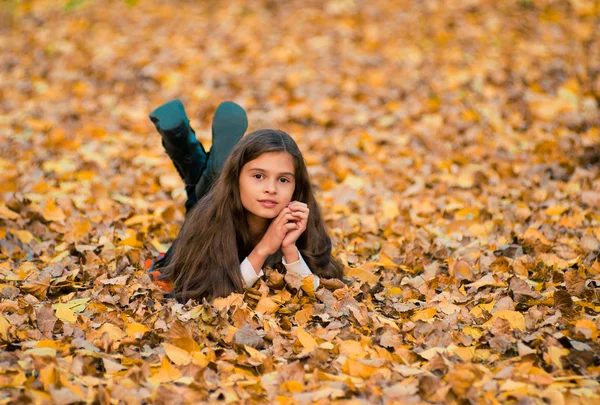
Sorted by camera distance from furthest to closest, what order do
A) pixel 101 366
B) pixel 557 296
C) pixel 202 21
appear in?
pixel 202 21 → pixel 557 296 → pixel 101 366

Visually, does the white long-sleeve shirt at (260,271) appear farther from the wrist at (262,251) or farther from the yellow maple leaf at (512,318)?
the yellow maple leaf at (512,318)

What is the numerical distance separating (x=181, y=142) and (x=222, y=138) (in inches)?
8.5

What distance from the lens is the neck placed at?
2.90m

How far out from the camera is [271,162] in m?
2.71

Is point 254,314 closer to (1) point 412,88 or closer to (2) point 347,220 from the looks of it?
(2) point 347,220

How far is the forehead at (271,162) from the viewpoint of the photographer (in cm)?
271

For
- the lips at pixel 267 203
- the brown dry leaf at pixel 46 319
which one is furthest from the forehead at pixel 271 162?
the brown dry leaf at pixel 46 319

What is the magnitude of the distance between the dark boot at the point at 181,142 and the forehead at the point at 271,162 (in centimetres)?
64

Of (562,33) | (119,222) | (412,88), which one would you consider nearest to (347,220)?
(119,222)

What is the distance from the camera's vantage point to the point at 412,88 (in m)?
5.97

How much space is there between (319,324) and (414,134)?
3.00 meters

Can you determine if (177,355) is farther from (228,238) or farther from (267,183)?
(267,183)

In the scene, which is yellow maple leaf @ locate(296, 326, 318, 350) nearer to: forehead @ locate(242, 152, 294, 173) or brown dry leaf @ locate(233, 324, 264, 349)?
brown dry leaf @ locate(233, 324, 264, 349)

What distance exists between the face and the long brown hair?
0.03 m
